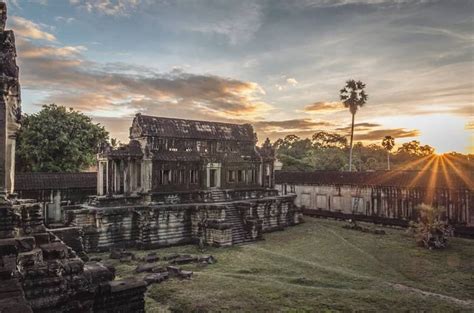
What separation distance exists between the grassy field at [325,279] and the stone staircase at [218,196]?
13.5 ft

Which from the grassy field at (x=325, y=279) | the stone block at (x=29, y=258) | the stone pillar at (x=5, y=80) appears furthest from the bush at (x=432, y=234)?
the stone pillar at (x=5, y=80)

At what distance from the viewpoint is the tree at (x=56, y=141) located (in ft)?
92.4

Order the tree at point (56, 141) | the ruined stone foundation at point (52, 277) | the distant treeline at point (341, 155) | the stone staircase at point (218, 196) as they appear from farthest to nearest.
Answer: the distant treeline at point (341, 155) < the tree at point (56, 141) < the stone staircase at point (218, 196) < the ruined stone foundation at point (52, 277)

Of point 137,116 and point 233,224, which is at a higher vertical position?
point 137,116

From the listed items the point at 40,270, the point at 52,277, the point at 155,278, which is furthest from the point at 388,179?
the point at 40,270

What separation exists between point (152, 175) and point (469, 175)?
20.9m

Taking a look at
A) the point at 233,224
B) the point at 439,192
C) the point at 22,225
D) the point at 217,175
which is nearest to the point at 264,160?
the point at 217,175

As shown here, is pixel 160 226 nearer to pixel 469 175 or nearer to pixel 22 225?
pixel 22 225

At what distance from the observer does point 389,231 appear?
2380 cm

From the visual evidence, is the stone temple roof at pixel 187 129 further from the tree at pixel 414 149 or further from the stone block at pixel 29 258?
the tree at pixel 414 149

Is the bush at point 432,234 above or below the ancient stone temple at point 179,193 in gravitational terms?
below

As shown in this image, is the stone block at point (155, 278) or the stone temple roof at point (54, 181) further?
the stone temple roof at point (54, 181)

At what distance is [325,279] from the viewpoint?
13078 mm

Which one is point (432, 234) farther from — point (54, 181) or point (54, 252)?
point (54, 181)
